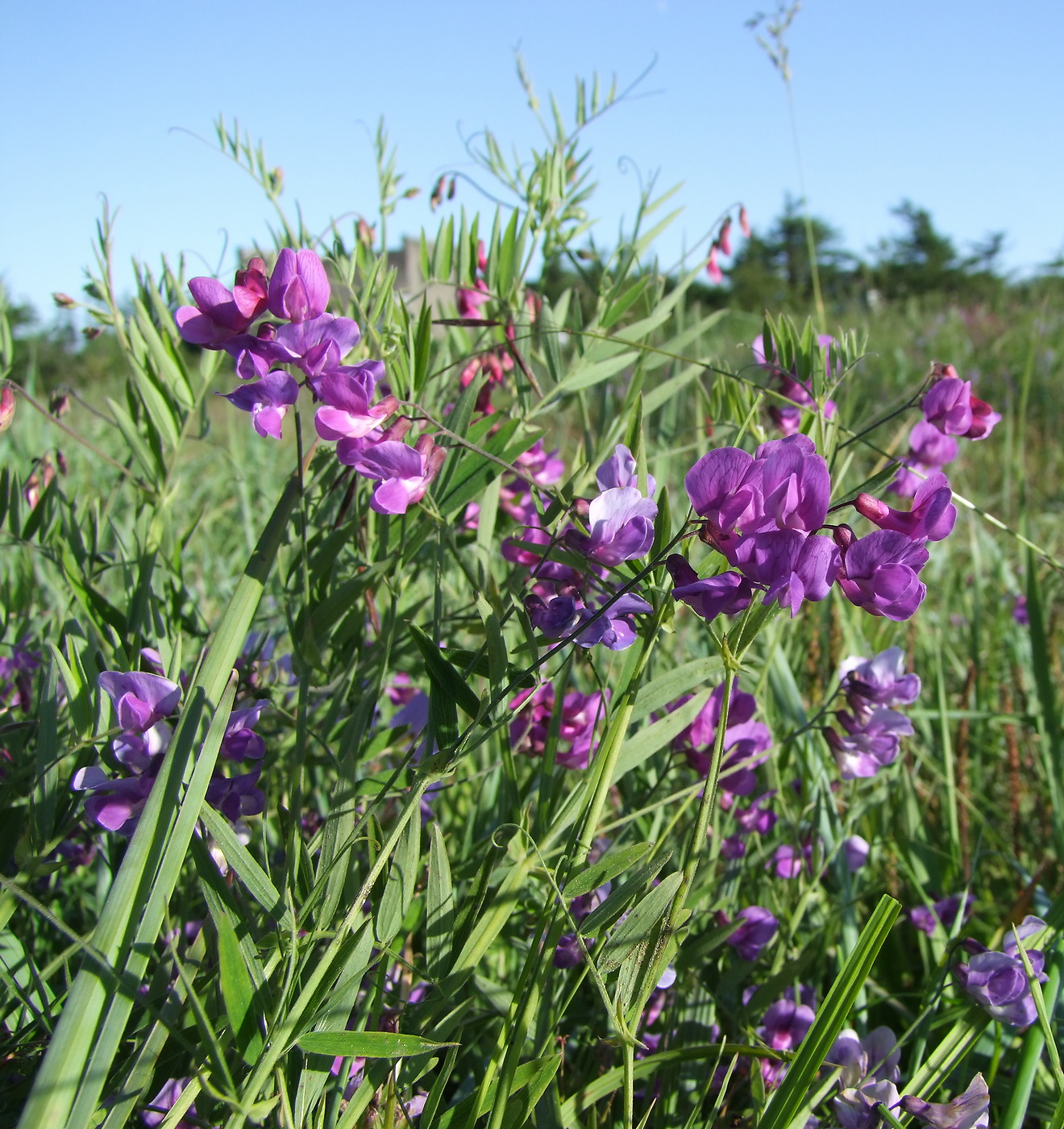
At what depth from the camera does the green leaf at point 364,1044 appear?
601mm

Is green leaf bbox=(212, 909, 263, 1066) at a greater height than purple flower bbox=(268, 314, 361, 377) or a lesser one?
lesser

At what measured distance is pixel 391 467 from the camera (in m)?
0.71

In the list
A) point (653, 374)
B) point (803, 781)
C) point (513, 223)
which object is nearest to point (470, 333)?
point (513, 223)

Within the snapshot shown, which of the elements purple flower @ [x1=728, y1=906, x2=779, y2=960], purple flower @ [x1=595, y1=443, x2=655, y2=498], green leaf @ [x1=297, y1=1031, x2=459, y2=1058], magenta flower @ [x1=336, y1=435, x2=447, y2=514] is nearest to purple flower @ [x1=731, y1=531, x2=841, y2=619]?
purple flower @ [x1=595, y1=443, x2=655, y2=498]

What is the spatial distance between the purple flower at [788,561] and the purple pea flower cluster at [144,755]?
1.40ft

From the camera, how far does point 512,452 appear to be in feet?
2.89

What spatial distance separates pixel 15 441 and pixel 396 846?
7.62 ft

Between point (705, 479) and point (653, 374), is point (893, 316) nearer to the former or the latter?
point (653, 374)

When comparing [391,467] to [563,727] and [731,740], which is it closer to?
[563,727]

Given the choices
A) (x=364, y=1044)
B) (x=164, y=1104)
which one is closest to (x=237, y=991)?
(x=364, y=1044)

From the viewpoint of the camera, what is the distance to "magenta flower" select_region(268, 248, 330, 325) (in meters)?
0.69

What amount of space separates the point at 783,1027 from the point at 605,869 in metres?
0.46

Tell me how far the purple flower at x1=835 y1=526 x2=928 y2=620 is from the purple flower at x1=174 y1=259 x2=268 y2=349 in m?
0.50

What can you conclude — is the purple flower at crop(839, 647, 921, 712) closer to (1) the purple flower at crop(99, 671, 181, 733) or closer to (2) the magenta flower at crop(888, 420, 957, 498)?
(2) the magenta flower at crop(888, 420, 957, 498)
